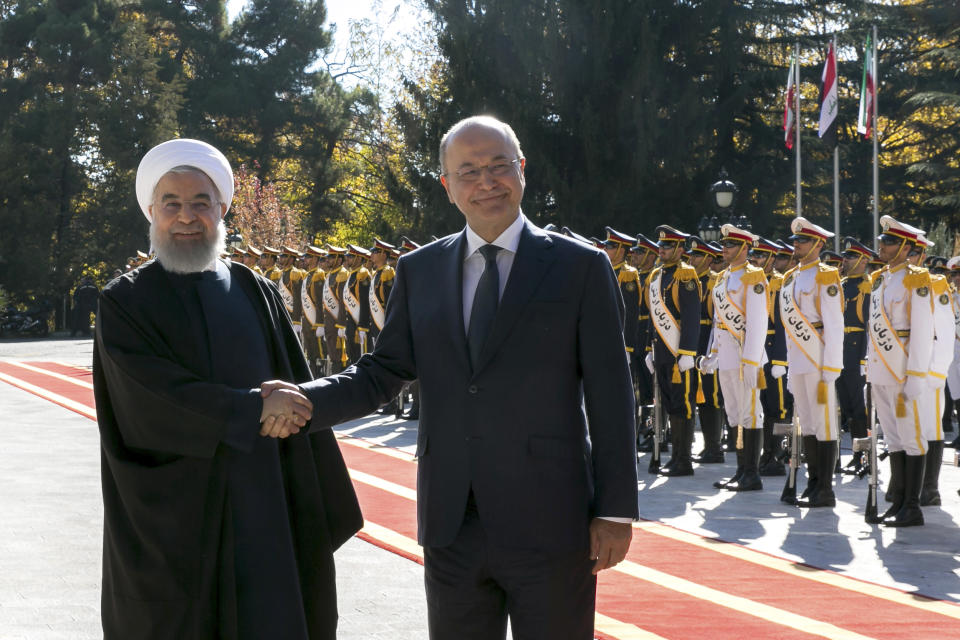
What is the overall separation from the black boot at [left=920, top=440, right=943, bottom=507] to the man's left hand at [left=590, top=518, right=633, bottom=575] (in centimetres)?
696

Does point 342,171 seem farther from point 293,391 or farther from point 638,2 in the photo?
point 293,391

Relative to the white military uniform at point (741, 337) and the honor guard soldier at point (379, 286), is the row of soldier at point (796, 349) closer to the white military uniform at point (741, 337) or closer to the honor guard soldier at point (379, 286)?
the white military uniform at point (741, 337)

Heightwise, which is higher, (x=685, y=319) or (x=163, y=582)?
(x=685, y=319)

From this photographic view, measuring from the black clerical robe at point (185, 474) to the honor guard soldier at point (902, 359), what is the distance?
593cm

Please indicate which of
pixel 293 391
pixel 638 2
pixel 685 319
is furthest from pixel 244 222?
pixel 293 391

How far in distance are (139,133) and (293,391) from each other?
4577 centimetres

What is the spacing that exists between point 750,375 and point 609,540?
7.56 meters

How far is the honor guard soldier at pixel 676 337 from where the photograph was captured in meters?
11.7

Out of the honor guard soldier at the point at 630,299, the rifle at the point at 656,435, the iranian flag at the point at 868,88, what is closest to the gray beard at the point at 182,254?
the rifle at the point at 656,435

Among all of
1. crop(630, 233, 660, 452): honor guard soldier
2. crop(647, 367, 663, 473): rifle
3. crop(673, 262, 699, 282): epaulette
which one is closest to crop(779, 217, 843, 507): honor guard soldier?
crop(673, 262, 699, 282): epaulette

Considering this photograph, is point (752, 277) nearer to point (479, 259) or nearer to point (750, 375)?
point (750, 375)

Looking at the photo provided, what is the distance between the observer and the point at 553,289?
3.48m

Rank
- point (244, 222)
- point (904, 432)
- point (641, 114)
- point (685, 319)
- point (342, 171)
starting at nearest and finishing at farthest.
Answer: point (904, 432)
point (685, 319)
point (641, 114)
point (244, 222)
point (342, 171)

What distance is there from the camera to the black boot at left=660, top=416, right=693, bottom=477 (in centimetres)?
1159
